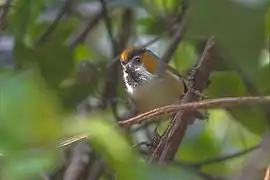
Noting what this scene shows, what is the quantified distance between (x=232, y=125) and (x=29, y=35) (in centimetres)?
34

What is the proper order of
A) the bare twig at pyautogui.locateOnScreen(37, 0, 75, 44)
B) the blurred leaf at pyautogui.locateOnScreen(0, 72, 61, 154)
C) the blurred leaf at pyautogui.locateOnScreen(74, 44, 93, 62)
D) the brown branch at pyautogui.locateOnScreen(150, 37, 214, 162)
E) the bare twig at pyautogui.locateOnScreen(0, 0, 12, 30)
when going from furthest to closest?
the blurred leaf at pyautogui.locateOnScreen(74, 44, 93, 62) < the bare twig at pyautogui.locateOnScreen(37, 0, 75, 44) < the bare twig at pyautogui.locateOnScreen(0, 0, 12, 30) < the brown branch at pyautogui.locateOnScreen(150, 37, 214, 162) < the blurred leaf at pyautogui.locateOnScreen(0, 72, 61, 154)

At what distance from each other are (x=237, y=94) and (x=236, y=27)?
0.55 metres

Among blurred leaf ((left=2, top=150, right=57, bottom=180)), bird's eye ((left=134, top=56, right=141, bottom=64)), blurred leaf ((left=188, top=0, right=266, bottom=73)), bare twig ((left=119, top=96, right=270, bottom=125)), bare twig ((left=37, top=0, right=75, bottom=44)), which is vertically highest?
blurred leaf ((left=188, top=0, right=266, bottom=73))

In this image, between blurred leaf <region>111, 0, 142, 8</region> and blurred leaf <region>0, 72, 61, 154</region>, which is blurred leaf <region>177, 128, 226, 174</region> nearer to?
blurred leaf <region>111, 0, 142, 8</region>

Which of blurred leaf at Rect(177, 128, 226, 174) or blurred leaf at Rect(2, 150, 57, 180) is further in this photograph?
blurred leaf at Rect(177, 128, 226, 174)

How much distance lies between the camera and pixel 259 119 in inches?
32.6

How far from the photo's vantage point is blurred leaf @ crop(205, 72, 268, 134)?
2.71 ft

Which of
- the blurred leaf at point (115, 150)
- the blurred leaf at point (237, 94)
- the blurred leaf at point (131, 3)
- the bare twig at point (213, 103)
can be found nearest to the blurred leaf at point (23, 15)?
the blurred leaf at point (131, 3)

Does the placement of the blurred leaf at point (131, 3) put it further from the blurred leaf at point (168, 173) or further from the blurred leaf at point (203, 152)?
the blurred leaf at point (168, 173)

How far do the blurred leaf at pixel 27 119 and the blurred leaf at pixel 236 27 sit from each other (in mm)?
73

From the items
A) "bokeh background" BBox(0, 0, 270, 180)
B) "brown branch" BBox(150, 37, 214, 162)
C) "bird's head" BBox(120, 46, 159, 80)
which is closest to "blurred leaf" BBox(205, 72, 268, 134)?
"bokeh background" BBox(0, 0, 270, 180)

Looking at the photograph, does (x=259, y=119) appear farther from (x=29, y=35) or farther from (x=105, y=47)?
(x=105, y=47)

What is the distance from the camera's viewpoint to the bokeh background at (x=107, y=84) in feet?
0.89

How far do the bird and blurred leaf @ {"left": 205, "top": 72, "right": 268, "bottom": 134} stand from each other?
9cm
